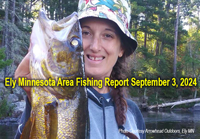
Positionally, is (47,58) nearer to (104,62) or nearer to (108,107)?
(104,62)

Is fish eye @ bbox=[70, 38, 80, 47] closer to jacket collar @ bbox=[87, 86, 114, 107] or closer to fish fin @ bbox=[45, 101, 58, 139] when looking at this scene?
fish fin @ bbox=[45, 101, 58, 139]

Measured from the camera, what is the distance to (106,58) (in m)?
1.98

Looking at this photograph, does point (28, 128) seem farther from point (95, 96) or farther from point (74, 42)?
point (95, 96)

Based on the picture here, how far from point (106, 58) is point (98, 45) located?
0.53ft

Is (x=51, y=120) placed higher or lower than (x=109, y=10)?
lower

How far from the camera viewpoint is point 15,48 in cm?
1381

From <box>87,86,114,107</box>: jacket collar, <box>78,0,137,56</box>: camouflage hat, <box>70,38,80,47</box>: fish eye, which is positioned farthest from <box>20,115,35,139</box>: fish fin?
<box>78,0,137,56</box>: camouflage hat

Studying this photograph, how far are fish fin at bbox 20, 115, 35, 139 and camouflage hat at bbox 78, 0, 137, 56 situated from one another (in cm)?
90

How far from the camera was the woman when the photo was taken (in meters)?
1.88

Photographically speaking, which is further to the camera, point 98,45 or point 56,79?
point 98,45

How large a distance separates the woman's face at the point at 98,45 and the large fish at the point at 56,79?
0.29 metres

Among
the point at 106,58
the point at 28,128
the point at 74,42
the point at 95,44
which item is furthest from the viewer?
the point at 106,58

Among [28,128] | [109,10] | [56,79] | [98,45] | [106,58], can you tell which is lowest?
[28,128]

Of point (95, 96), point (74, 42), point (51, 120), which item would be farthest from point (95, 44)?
point (51, 120)
